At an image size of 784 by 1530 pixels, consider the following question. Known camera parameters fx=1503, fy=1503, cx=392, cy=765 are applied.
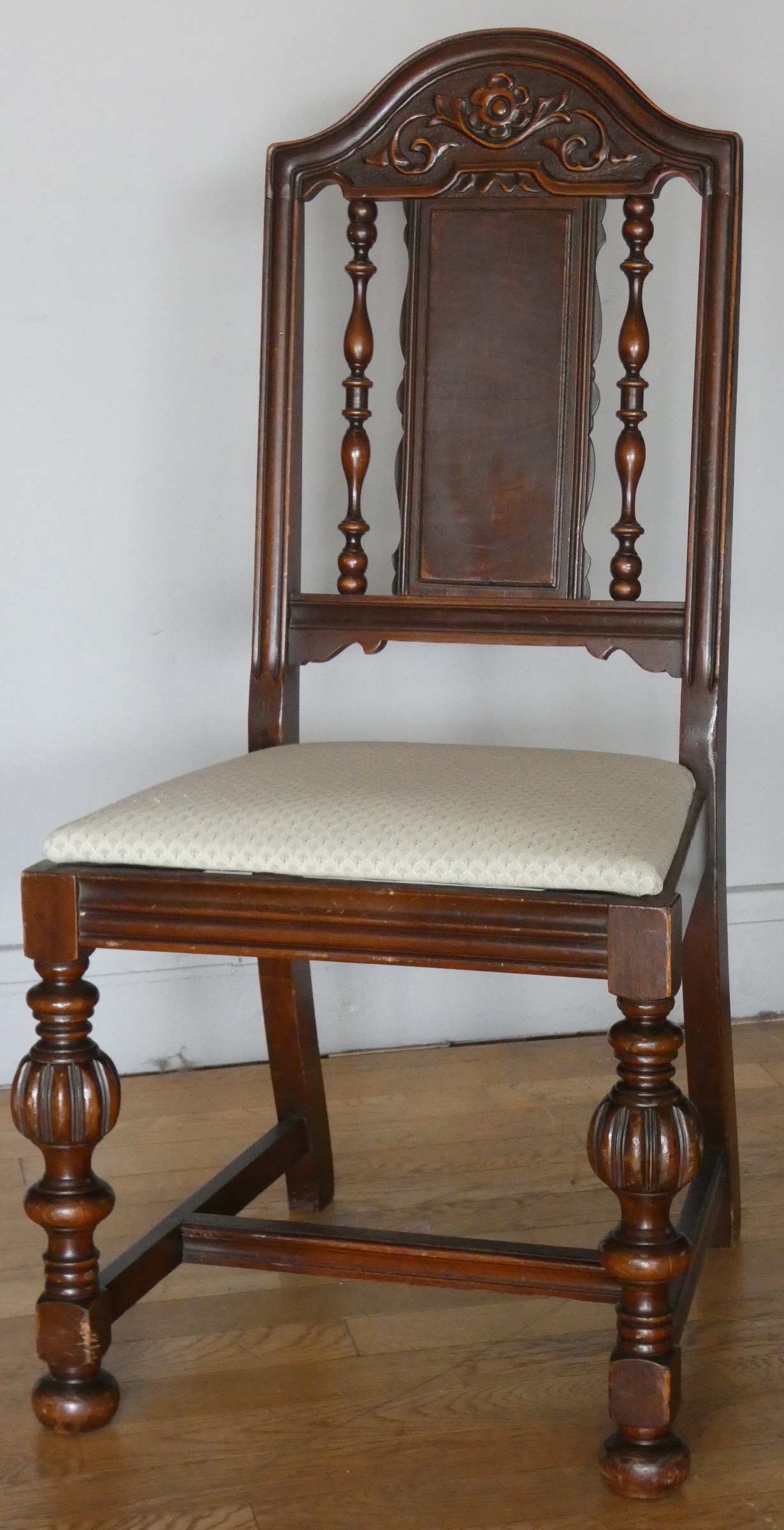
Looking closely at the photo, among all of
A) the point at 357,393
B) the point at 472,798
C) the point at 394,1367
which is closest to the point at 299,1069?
the point at 394,1367

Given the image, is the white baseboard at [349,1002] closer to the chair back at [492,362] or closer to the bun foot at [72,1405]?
the chair back at [492,362]

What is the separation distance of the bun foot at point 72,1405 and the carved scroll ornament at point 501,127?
3.45 ft

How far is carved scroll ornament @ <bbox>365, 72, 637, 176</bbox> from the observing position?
52.3 inches

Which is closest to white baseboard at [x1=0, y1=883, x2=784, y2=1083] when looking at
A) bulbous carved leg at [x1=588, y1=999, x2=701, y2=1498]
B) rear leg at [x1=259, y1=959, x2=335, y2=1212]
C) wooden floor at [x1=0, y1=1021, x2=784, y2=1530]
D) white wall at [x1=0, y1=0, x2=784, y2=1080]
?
white wall at [x1=0, y1=0, x2=784, y2=1080]

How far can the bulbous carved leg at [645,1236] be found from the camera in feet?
3.18

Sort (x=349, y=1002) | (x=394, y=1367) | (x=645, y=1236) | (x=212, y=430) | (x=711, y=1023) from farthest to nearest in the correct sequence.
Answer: (x=349, y=1002)
(x=212, y=430)
(x=711, y=1023)
(x=394, y=1367)
(x=645, y=1236)

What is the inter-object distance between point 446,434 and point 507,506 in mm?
89

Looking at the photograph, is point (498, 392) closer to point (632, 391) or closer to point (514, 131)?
point (632, 391)

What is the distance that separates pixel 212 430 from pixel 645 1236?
114 cm

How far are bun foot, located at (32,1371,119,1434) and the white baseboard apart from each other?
0.76 m

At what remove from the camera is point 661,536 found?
1.89 metres

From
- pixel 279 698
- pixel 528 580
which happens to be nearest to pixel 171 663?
pixel 279 698

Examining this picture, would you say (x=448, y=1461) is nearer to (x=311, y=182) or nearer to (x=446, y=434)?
(x=446, y=434)

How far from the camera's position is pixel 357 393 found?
1408mm
